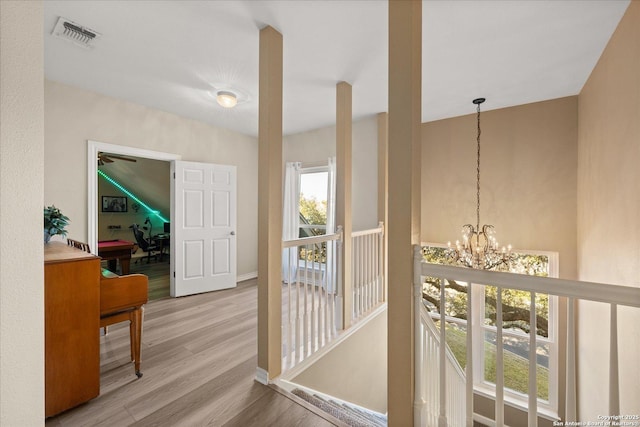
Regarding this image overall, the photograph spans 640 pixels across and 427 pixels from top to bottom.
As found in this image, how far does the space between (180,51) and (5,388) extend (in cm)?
243

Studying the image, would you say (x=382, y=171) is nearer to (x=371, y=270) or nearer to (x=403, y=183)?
(x=371, y=270)

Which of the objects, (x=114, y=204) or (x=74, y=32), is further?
(x=114, y=204)

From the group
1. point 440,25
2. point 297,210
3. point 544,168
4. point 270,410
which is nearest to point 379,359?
point 270,410

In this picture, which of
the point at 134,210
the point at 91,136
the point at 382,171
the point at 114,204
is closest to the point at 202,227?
the point at 91,136

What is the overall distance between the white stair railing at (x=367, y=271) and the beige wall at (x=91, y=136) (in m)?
2.73

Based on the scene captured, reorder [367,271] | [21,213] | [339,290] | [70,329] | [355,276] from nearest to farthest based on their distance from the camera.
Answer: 1. [21,213]
2. [70,329]
3. [339,290]
4. [355,276]
5. [367,271]

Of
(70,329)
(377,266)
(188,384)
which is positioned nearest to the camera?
(70,329)

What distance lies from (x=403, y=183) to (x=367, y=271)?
2014 mm

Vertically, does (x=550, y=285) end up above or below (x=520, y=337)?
above

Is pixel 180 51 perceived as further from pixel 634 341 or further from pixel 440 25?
pixel 634 341

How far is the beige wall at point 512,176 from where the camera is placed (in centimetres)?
319

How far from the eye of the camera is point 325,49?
2.26m

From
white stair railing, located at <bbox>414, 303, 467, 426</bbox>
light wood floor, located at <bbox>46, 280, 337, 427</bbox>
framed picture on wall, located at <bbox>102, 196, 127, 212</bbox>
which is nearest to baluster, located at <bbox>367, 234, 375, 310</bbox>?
white stair railing, located at <bbox>414, 303, 467, 426</bbox>

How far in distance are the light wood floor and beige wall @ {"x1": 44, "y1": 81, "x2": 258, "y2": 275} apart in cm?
162
